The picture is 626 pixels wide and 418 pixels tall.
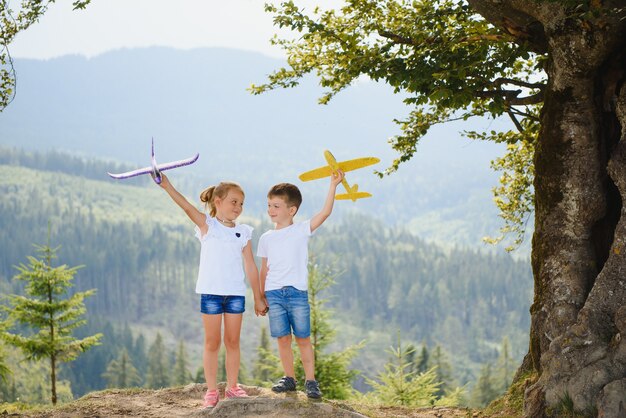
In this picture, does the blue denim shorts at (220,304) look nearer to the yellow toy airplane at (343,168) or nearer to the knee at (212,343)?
the knee at (212,343)

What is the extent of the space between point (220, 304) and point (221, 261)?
19.7 inches

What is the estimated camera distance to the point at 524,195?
15.6 meters

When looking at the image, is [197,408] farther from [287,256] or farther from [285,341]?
[287,256]

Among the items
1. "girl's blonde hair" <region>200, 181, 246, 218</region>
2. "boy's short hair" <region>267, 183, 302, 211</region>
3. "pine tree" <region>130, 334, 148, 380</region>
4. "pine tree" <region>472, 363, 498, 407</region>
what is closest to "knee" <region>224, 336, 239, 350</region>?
"girl's blonde hair" <region>200, 181, 246, 218</region>

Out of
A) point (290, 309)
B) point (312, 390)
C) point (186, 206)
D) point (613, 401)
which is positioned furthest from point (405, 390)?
point (186, 206)

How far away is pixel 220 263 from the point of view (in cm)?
877

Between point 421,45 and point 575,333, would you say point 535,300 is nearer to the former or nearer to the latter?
point 575,333

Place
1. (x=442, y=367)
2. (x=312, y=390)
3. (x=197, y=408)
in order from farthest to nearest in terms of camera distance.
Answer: (x=442, y=367) < (x=197, y=408) < (x=312, y=390)

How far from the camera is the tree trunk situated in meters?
8.90

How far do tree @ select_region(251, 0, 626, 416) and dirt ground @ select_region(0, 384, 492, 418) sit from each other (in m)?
2.05

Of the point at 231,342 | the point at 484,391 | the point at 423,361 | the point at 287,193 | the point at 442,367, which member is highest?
the point at 287,193

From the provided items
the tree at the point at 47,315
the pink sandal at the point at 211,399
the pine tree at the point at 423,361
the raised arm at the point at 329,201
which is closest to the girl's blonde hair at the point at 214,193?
the raised arm at the point at 329,201

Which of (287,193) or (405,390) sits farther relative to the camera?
(405,390)

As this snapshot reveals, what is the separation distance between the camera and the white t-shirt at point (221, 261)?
8727 millimetres
